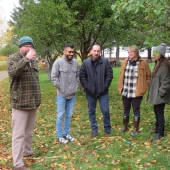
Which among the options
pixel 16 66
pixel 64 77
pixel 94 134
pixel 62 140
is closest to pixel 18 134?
pixel 16 66

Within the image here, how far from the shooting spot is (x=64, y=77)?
223 inches

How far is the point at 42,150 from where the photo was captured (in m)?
5.62

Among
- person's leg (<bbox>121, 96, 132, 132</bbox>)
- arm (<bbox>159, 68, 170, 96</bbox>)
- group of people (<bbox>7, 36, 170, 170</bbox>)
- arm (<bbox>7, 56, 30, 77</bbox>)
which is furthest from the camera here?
person's leg (<bbox>121, 96, 132, 132</bbox>)

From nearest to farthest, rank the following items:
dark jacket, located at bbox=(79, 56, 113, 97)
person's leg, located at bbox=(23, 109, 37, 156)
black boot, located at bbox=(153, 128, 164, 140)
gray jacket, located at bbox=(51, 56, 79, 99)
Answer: person's leg, located at bbox=(23, 109, 37, 156) < gray jacket, located at bbox=(51, 56, 79, 99) < black boot, located at bbox=(153, 128, 164, 140) < dark jacket, located at bbox=(79, 56, 113, 97)

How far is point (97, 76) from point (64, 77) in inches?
29.2

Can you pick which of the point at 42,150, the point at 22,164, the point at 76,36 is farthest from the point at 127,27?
the point at 22,164

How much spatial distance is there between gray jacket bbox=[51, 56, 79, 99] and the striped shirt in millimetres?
1220

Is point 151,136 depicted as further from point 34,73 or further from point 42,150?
point 34,73

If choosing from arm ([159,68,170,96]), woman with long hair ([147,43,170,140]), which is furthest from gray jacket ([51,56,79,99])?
arm ([159,68,170,96])

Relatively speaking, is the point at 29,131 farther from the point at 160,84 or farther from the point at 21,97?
the point at 160,84

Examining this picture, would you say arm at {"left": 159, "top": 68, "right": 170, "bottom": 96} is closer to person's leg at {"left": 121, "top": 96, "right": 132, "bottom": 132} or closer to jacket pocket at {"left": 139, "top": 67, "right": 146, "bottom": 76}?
jacket pocket at {"left": 139, "top": 67, "right": 146, "bottom": 76}

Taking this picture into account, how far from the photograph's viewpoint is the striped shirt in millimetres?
5934

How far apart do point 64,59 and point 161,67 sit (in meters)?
2.05

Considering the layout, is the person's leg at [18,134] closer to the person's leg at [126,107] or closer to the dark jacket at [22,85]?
the dark jacket at [22,85]
